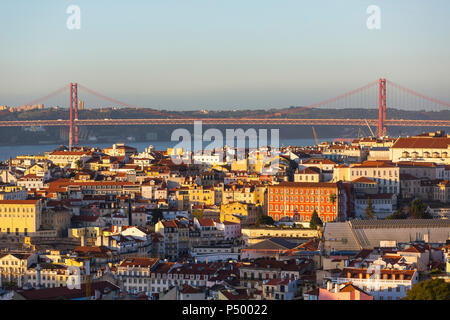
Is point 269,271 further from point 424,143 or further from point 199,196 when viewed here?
point 424,143

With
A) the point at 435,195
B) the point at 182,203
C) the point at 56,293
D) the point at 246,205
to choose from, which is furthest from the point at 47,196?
the point at 56,293

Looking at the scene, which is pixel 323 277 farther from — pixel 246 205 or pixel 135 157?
pixel 135 157

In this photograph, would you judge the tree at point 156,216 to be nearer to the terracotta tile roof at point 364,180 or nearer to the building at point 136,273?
the terracotta tile roof at point 364,180

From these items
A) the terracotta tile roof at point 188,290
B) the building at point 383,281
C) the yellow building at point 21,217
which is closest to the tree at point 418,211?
the yellow building at point 21,217

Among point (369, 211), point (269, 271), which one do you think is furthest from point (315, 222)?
point (269, 271)

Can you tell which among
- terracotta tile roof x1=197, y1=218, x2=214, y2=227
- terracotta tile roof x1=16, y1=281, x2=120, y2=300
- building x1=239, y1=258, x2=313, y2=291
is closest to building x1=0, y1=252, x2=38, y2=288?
terracotta tile roof x1=16, y1=281, x2=120, y2=300

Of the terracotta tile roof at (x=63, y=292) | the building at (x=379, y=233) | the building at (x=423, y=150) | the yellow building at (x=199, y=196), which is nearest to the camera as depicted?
the terracotta tile roof at (x=63, y=292)
